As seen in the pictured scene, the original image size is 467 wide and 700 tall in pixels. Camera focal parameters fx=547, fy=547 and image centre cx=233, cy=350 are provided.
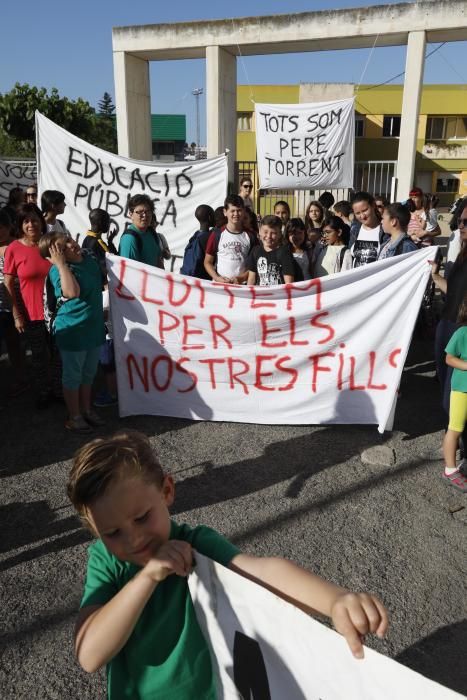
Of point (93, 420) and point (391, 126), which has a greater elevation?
point (391, 126)

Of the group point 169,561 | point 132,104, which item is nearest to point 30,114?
point 132,104

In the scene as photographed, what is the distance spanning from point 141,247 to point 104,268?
418mm

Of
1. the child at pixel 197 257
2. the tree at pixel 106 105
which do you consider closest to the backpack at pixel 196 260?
the child at pixel 197 257

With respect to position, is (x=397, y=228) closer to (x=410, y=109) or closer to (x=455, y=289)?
(x=455, y=289)

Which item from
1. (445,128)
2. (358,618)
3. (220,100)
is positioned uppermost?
(445,128)

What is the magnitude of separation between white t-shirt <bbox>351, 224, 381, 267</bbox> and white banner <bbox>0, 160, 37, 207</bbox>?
6.99 m

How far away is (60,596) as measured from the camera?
8.89ft

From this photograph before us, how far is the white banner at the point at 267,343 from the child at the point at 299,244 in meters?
1.36

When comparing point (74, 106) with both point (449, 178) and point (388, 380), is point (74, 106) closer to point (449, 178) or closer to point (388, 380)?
point (449, 178)

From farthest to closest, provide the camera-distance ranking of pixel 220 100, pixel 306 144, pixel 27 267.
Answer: pixel 220 100, pixel 306 144, pixel 27 267

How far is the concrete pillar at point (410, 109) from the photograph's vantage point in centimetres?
960

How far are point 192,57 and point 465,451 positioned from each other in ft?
34.6

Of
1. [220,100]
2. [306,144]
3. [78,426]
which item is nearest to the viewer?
[78,426]

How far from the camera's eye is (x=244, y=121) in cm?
3316
